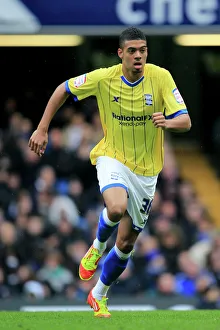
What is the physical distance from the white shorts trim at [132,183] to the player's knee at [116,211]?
27 centimetres

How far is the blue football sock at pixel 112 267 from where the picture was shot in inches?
330

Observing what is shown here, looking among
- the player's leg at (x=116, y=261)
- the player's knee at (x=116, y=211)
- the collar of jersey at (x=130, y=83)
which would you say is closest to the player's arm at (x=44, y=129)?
the collar of jersey at (x=130, y=83)

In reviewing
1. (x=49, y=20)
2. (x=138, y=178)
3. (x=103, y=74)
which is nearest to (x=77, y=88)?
(x=103, y=74)

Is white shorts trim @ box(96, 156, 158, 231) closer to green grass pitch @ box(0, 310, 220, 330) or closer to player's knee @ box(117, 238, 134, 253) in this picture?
player's knee @ box(117, 238, 134, 253)

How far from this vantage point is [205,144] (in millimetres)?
15430

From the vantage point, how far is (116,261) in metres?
8.39

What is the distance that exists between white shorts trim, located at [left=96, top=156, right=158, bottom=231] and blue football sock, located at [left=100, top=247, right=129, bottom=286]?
0.33m

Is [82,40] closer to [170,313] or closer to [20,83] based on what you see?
[20,83]

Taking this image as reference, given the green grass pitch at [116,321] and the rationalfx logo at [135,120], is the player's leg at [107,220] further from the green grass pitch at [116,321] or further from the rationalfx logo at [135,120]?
the rationalfx logo at [135,120]

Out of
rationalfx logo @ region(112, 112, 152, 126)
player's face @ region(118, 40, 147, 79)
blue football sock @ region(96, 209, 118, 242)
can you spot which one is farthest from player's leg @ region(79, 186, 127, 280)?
player's face @ region(118, 40, 147, 79)

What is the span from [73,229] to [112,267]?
188 inches

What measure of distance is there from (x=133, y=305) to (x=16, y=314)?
3934mm

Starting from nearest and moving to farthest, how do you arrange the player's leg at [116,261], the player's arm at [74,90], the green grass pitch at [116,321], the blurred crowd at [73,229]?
1. the green grass pitch at [116,321]
2. the player's arm at [74,90]
3. the player's leg at [116,261]
4. the blurred crowd at [73,229]

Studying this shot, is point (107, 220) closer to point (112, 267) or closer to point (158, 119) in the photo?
point (112, 267)
